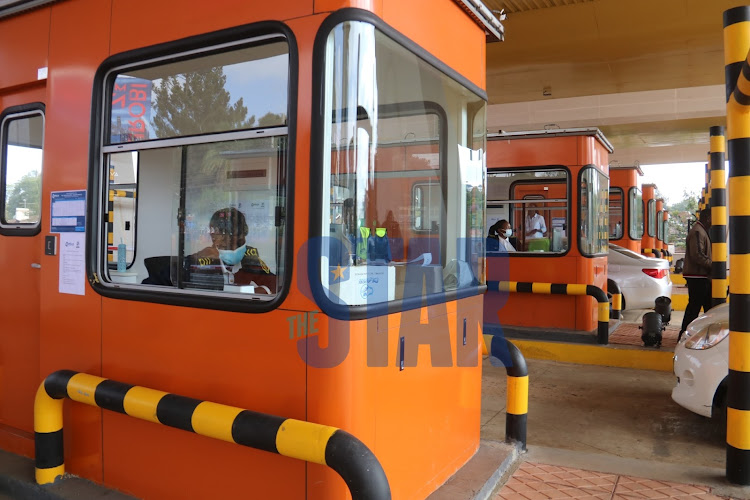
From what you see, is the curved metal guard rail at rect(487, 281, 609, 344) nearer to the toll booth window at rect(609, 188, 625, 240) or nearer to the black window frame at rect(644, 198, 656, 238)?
the toll booth window at rect(609, 188, 625, 240)

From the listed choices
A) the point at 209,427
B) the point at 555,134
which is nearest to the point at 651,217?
the point at 555,134

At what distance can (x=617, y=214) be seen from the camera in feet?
44.1

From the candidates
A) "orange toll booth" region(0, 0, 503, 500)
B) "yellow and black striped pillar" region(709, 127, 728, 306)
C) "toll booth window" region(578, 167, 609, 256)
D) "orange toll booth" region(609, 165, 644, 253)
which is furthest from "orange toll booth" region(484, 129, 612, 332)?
"orange toll booth" region(609, 165, 644, 253)

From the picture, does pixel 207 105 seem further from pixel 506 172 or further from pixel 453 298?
pixel 506 172

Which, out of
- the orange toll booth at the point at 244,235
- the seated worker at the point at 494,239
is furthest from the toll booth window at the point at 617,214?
the orange toll booth at the point at 244,235

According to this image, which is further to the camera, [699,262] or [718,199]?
[699,262]

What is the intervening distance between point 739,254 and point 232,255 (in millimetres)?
2834

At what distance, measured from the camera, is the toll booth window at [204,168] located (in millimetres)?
2752

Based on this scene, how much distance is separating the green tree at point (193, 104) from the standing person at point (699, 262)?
5996 millimetres

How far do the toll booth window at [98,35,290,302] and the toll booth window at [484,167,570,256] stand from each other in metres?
5.35

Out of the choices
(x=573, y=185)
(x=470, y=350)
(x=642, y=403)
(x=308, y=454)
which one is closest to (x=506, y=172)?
(x=573, y=185)

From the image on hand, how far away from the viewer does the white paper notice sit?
3.29 m

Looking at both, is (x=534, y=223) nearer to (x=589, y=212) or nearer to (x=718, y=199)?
(x=589, y=212)

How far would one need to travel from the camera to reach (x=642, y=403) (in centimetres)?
567
